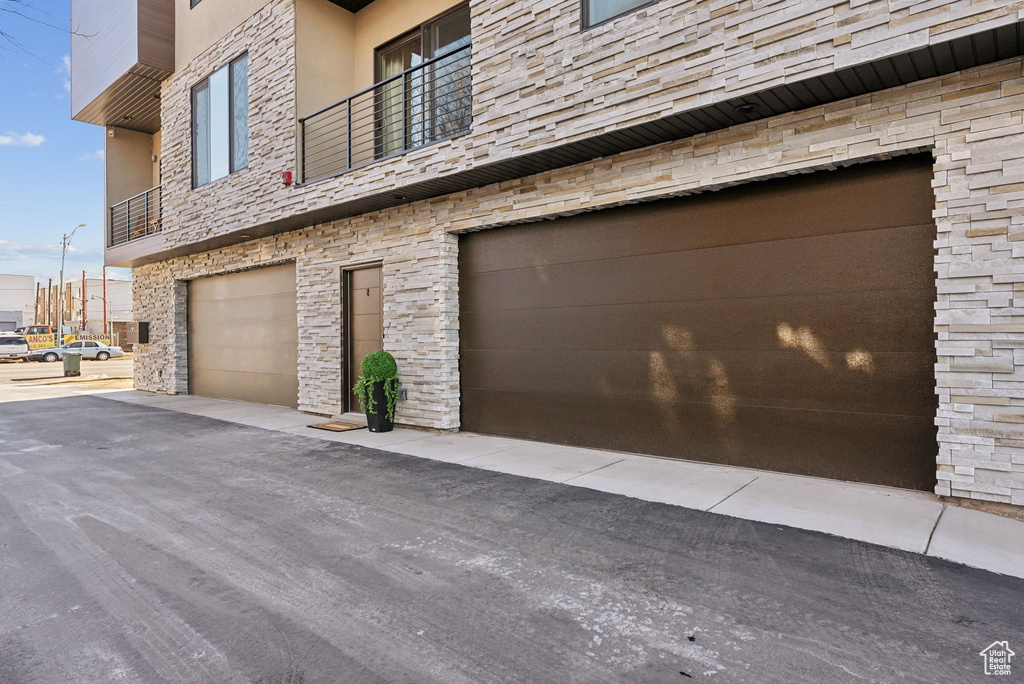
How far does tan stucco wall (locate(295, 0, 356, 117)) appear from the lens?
31.3ft

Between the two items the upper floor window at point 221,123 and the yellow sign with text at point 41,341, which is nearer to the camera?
the upper floor window at point 221,123

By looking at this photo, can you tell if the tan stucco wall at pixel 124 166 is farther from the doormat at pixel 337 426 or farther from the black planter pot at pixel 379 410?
the black planter pot at pixel 379 410

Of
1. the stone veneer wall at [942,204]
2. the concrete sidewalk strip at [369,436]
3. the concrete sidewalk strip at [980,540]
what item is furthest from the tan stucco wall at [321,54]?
the concrete sidewalk strip at [980,540]

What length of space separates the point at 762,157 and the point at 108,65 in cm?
1538

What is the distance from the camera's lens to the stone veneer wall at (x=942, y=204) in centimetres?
420

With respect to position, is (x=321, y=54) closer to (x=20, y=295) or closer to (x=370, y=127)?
(x=370, y=127)

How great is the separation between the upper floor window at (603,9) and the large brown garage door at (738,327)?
2.05m

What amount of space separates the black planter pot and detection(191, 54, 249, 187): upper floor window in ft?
19.3

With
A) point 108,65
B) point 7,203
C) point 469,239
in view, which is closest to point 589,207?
point 469,239

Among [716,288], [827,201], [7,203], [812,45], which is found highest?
[7,203]

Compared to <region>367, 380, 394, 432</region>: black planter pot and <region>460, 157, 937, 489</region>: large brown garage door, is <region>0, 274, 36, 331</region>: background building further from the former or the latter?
<region>460, 157, 937, 489</region>: large brown garage door

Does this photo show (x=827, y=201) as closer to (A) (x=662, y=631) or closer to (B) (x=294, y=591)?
(A) (x=662, y=631)

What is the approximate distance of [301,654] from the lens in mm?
2506

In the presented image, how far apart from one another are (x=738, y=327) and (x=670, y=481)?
1.79 m
